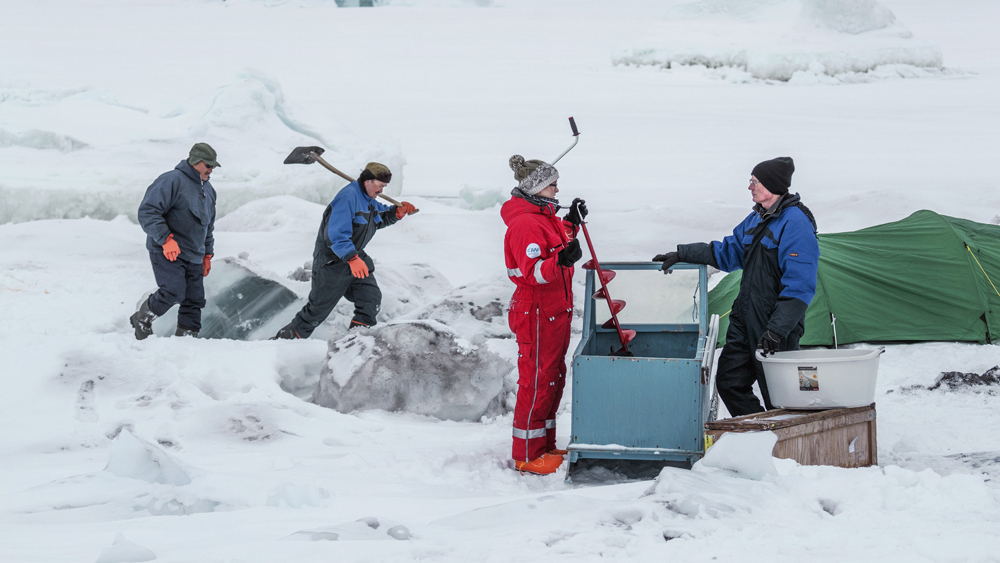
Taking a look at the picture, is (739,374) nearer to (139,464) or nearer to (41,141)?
(139,464)

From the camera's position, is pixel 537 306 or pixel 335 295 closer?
pixel 537 306

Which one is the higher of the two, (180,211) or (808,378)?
(180,211)

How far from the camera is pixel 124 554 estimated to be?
1.67 metres

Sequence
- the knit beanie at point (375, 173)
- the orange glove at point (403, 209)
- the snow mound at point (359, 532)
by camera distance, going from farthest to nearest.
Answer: the orange glove at point (403, 209) < the knit beanie at point (375, 173) < the snow mound at point (359, 532)

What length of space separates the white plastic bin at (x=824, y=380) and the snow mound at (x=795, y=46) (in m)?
5.91

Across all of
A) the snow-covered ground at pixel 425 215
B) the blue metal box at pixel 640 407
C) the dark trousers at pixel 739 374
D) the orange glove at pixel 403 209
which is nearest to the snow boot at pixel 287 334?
the snow-covered ground at pixel 425 215

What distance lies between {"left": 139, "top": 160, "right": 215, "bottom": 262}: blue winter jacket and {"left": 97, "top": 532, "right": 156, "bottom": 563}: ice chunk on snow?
7.79 ft

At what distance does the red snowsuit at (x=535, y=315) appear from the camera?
2.68 m

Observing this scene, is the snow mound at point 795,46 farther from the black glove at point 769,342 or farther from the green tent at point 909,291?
the black glove at point 769,342

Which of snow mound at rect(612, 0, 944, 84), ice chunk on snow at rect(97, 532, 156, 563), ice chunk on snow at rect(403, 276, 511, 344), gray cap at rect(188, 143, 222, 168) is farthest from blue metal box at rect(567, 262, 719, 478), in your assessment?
snow mound at rect(612, 0, 944, 84)

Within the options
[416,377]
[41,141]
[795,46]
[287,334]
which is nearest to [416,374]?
[416,377]

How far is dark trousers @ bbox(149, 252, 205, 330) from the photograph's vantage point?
390 centimetres

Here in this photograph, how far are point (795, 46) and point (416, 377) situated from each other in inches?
267

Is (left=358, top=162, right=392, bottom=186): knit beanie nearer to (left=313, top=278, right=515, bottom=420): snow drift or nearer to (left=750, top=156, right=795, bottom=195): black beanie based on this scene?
(left=313, top=278, right=515, bottom=420): snow drift
